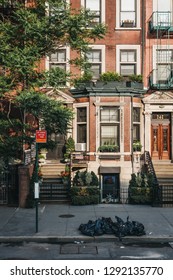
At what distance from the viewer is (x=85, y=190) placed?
18.5m

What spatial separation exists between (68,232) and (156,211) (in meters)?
5.55

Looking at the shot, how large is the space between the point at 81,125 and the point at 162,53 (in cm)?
727

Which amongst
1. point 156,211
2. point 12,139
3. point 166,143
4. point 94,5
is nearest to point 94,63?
point 94,5

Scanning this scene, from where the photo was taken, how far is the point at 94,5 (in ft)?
75.5

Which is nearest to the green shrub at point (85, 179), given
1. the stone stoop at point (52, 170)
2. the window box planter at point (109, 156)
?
the window box planter at point (109, 156)

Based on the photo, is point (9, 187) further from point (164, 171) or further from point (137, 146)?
point (164, 171)

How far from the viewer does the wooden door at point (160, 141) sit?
23.0 metres

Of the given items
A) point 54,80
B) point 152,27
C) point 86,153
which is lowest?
point 86,153

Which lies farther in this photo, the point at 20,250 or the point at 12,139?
the point at 12,139

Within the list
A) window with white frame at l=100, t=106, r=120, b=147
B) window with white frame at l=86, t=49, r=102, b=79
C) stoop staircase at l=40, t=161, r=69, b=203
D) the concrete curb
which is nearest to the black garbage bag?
the concrete curb

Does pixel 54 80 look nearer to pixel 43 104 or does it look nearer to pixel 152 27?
pixel 43 104

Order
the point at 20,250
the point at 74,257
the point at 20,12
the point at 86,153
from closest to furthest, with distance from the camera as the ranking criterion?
the point at 74,257 → the point at 20,250 → the point at 20,12 → the point at 86,153

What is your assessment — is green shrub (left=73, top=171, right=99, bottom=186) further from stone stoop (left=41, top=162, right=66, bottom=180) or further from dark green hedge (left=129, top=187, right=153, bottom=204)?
stone stoop (left=41, top=162, right=66, bottom=180)

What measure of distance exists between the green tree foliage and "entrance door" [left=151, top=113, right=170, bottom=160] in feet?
25.1
